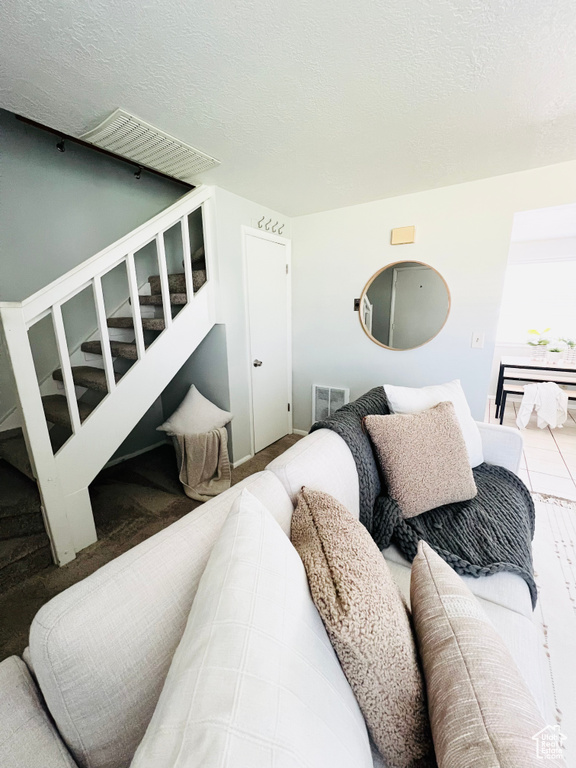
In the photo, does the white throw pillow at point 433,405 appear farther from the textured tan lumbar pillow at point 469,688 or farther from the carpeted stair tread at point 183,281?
the carpeted stair tread at point 183,281

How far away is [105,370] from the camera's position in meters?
1.78

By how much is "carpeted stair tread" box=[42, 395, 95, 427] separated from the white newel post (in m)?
0.27

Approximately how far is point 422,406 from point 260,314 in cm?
166

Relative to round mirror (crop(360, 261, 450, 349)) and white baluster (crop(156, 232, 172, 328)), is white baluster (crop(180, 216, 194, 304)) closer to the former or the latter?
white baluster (crop(156, 232, 172, 328))

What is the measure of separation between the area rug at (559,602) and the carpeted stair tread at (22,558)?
2.18 metres

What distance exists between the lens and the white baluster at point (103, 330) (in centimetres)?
167

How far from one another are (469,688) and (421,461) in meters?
0.81

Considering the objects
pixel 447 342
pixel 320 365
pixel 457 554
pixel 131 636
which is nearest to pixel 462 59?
pixel 447 342

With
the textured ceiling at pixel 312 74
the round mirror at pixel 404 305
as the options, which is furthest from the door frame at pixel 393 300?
the textured ceiling at pixel 312 74

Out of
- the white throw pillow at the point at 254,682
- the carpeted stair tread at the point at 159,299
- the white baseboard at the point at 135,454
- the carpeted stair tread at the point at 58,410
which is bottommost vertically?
the white baseboard at the point at 135,454

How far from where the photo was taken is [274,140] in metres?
1.62

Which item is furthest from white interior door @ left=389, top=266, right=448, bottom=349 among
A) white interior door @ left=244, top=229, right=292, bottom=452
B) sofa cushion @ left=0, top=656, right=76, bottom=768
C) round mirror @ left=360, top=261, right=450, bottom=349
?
sofa cushion @ left=0, top=656, right=76, bottom=768

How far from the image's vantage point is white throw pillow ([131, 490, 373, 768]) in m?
0.34

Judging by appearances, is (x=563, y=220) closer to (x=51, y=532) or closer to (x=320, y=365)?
(x=320, y=365)
